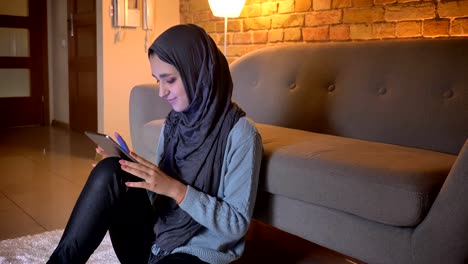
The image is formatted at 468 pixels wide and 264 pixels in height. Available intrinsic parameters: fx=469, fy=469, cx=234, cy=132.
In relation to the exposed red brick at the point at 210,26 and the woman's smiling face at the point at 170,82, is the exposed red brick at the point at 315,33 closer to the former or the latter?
the exposed red brick at the point at 210,26

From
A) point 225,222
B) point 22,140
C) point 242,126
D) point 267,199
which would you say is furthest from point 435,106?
point 22,140

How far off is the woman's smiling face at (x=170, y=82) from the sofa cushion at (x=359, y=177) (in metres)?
0.44

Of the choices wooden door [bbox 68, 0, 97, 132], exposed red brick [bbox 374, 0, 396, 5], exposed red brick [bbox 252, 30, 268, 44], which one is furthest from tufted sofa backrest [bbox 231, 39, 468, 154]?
wooden door [bbox 68, 0, 97, 132]

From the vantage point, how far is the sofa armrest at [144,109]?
239cm

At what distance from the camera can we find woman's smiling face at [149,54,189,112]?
1.19m

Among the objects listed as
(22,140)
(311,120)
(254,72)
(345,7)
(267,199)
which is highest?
(345,7)

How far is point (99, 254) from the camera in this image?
1796 millimetres

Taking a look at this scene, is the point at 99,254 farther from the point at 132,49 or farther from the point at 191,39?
the point at 132,49

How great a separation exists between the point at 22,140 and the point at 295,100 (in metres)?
3.24

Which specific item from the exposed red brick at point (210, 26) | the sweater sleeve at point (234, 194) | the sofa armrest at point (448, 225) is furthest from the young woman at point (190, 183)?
the exposed red brick at point (210, 26)

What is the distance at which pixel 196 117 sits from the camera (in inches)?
48.9

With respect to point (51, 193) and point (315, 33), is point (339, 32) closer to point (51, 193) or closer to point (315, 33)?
point (315, 33)

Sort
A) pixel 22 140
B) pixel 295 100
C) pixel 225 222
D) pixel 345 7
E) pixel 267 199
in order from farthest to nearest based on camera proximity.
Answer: pixel 22 140
pixel 345 7
pixel 295 100
pixel 267 199
pixel 225 222

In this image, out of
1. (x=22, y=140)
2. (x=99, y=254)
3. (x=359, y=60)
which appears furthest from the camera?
(x=22, y=140)
